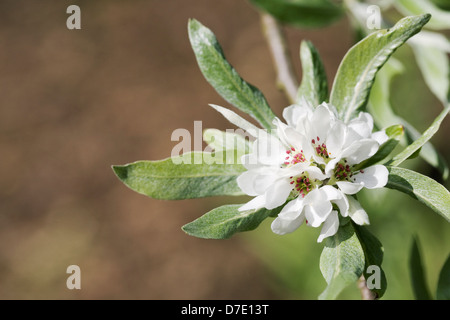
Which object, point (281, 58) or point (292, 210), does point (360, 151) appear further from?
point (281, 58)

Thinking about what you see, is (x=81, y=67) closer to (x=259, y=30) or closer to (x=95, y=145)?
(x=95, y=145)

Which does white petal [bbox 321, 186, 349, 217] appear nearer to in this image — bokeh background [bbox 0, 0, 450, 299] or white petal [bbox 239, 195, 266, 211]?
white petal [bbox 239, 195, 266, 211]

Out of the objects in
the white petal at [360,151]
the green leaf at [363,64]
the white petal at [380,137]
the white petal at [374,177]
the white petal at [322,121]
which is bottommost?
the white petal at [374,177]

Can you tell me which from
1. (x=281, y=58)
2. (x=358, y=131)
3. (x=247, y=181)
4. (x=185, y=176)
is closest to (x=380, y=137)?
(x=358, y=131)

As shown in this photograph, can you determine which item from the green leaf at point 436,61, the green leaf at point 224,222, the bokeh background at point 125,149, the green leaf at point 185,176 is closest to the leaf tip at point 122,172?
the green leaf at point 185,176

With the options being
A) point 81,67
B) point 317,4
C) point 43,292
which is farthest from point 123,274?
Answer: point 317,4

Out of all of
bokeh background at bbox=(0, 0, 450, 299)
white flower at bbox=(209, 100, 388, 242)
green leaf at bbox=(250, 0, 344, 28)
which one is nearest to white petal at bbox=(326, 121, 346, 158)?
white flower at bbox=(209, 100, 388, 242)

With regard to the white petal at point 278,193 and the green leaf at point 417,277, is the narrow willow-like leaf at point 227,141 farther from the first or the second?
the green leaf at point 417,277
